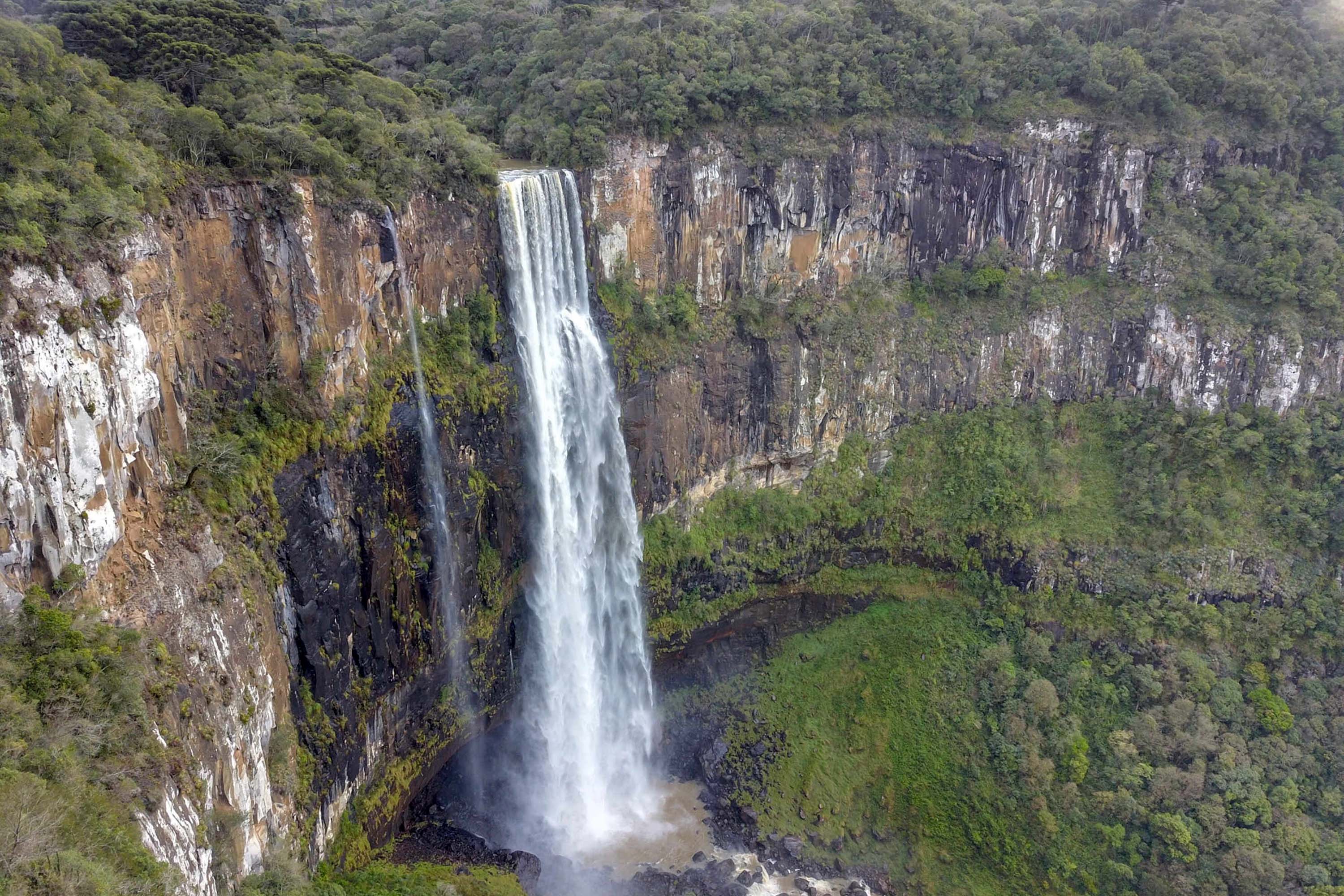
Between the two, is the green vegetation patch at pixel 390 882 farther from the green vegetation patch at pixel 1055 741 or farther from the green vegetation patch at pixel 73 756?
the green vegetation patch at pixel 1055 741

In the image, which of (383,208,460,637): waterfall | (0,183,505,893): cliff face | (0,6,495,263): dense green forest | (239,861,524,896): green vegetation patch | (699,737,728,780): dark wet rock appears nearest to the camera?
(0,183,505,893): cliff face

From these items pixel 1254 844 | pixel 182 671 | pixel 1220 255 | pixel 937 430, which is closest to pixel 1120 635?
pixel 1254 844

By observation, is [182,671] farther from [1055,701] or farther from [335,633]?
[1055,701]

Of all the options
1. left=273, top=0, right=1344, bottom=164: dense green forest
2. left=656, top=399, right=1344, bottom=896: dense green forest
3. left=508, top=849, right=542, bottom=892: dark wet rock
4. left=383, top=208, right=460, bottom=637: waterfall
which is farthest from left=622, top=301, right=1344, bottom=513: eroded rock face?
left=508, top=849, right=542, bottom=892: dark wet rock

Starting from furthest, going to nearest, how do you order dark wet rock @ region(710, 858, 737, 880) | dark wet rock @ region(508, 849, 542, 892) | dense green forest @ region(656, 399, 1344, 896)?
1. dense green forest @ region(656, 399, 1344, 896)
2. dark wet rock @ region(710, 858, 737, 880)
3. dark wet rock @ region(508, 849, 542, 892)

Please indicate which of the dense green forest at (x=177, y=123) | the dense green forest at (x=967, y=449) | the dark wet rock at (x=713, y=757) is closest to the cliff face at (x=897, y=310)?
the dense green forest at (x=967, y=449)

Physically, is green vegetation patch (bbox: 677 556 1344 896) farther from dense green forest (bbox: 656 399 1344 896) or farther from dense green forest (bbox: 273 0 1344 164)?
dense green forest (bbox: 273 0 1344 164)

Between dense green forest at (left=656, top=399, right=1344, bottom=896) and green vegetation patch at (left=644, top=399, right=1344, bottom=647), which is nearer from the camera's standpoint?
dense green forest at (left=656, top=399, right=1344, bottom=896)
